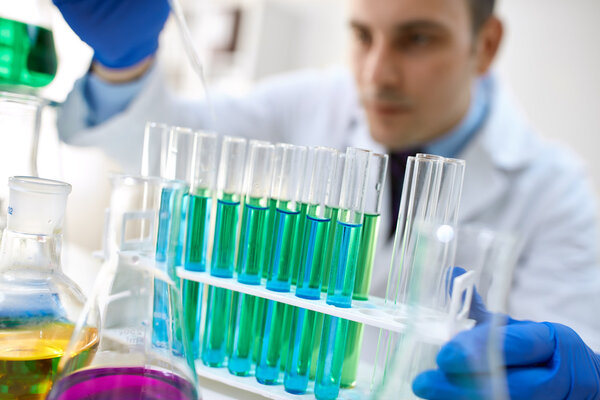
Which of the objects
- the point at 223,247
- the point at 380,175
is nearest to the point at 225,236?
the point at 223,247

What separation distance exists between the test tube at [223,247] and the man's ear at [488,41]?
1.26 metres

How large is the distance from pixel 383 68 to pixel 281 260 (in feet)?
3.15

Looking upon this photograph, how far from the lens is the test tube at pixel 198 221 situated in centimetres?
68

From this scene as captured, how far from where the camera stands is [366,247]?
632 mm

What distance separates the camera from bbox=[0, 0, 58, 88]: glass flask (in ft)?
2.46

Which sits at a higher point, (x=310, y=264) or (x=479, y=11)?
(x=479, y=11)

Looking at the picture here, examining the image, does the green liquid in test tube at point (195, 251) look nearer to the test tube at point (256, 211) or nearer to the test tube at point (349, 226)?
the test tube at point (256, 211)

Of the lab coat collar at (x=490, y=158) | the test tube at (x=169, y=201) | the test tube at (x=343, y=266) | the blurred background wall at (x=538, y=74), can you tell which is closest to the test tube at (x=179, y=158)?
the test tube at (x=169, y=201)

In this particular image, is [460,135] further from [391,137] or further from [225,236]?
[225,236]

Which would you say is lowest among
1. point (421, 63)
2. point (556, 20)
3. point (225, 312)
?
point (225, 312)

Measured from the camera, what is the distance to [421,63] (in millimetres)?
1471

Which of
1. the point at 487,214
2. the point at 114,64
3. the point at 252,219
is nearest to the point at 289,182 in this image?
the point at 252,219

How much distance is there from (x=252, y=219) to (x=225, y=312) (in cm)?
13

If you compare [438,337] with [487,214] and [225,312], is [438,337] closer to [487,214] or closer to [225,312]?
[225,312]
